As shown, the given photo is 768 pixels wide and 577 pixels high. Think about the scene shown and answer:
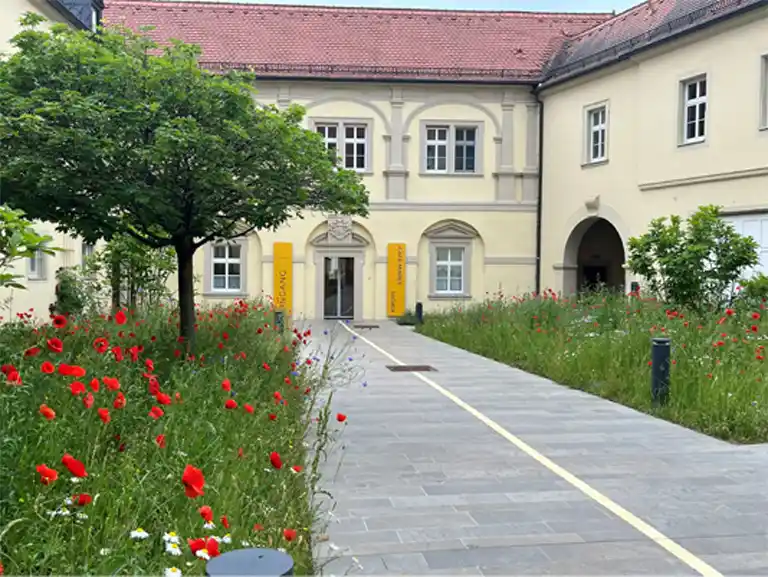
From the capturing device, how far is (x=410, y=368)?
13.1 meters

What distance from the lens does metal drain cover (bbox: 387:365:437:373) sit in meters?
12.7

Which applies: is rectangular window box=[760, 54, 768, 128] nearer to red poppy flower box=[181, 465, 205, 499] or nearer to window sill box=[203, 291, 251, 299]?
window sill box=[203, 291, 251, 299]

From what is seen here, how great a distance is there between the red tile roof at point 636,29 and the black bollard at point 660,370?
34.4 feet

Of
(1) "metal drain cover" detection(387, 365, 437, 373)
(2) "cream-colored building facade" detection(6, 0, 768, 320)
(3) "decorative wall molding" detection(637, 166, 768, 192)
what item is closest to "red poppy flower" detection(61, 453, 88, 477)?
(1) "metal drain cover" detection(387, 365, 437, 373)

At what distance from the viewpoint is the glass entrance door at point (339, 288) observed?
995 inches

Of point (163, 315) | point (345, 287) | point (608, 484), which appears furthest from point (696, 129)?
point (608, 484)

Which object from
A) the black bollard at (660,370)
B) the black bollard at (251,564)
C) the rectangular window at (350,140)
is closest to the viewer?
the black bollard at (251,564)

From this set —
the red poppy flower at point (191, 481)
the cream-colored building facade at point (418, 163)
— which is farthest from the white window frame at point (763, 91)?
the red poppy flower at point (191, 481)

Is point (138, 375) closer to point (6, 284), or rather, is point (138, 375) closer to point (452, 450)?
point (6, 284)

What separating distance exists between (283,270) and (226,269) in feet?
5.97

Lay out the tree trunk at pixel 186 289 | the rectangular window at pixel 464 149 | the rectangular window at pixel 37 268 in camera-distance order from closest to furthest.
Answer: the tree trunk at pixel 186 289
the rectangular window at pixel 37 268
the rectangular window at pixel 464 149

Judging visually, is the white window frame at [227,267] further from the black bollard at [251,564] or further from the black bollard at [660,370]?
the black bollard at [251,564]

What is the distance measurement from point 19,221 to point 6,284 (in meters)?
0.51

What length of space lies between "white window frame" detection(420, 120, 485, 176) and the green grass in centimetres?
914
